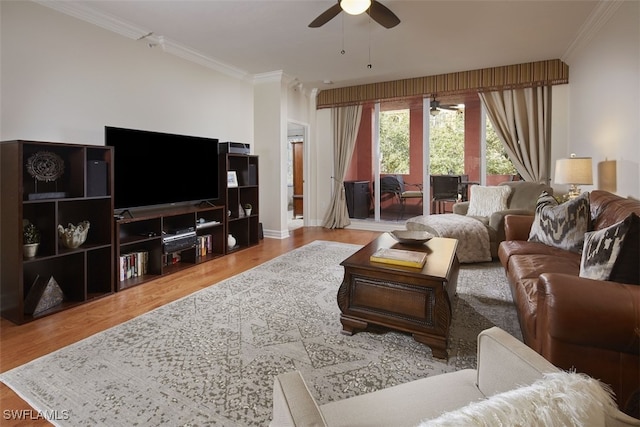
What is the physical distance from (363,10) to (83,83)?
9.00ft

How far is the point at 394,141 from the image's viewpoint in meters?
6.60

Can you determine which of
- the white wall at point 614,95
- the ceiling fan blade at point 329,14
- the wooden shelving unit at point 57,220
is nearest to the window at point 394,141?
the white wall at point 614,95

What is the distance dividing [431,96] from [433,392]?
577 centimetres

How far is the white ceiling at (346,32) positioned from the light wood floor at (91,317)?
2.70m

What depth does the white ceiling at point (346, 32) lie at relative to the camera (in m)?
3.33

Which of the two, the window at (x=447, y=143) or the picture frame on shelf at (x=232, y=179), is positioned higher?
the window at (x=447, y=143)

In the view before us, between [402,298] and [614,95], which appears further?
[614,95]

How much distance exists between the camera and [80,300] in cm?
294

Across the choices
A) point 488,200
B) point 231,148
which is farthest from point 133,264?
point 488,200

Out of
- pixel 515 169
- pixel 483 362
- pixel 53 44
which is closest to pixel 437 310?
pixel 483 362

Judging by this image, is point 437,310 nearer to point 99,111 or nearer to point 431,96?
point 99,111

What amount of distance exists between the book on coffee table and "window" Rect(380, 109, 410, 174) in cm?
445

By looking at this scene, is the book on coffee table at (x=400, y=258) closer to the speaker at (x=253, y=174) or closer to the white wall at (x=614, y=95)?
the white wall at (x=614, y=95)

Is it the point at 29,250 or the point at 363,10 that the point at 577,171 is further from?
the point at 29,250
